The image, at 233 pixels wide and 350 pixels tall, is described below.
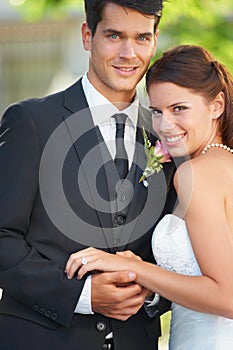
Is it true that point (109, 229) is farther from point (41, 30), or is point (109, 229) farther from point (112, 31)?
point (41, 30)

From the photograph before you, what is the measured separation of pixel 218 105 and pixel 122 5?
588 mm

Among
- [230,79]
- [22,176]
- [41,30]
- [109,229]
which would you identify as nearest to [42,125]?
[22,176]

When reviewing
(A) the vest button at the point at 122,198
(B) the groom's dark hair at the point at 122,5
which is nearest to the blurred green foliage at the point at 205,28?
(B) the groom's dark hair at the point at 122,5

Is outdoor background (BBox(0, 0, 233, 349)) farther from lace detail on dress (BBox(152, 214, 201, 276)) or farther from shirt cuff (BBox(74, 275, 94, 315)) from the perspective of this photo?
shirt cuff (BBox(74, 275, 94, 315))

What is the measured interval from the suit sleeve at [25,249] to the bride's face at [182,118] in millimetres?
531

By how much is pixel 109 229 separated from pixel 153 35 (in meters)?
0.89

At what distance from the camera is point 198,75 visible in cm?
387

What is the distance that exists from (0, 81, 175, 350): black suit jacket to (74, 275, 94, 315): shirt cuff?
3 centimetres

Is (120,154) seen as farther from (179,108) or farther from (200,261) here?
(200,261)

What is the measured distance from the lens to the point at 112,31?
4.02 metres

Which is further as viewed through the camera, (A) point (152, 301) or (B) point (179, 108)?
(A) point (152, 301)

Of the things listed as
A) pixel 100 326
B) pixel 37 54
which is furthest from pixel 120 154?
pixel 37 54

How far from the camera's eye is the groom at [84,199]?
3.78 metres

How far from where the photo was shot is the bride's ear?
3910 mm
